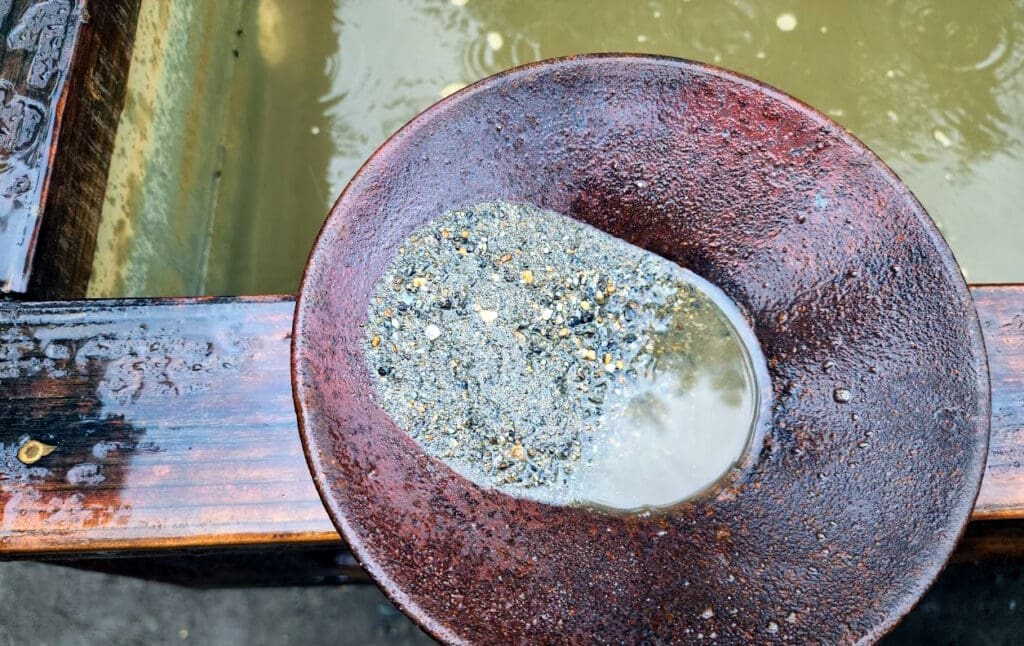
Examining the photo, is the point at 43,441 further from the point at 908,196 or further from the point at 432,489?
the point at 908,196

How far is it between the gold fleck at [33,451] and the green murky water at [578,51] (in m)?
0.83

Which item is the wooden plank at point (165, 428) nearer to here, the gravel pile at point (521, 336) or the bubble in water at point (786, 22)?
the gravel pile at point (521, 336)

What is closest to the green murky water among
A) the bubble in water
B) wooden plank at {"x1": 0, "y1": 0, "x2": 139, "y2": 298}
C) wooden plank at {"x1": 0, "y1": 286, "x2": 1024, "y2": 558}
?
the bubble in water

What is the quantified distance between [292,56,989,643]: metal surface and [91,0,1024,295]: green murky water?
0.90m

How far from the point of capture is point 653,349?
1.28 metres

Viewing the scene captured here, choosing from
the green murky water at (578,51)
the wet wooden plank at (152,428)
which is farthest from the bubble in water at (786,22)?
the wet wooden plank at (152,428)

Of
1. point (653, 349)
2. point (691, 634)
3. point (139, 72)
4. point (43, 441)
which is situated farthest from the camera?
point (139, 72)

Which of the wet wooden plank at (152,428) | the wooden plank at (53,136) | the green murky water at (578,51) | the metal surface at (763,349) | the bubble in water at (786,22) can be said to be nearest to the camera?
the metal surface at (763,349)

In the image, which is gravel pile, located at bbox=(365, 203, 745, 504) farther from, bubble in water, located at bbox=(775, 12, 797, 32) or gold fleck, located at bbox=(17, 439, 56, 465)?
bubble in water, located at bbox=(775, 12, 797, 32)

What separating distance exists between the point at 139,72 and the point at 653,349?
3.94 ft

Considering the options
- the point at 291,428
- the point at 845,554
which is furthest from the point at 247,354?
the point at 845,554

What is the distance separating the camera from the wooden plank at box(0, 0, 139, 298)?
47.7 inches

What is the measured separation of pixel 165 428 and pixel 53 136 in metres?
0.54

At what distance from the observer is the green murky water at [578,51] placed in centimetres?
193
